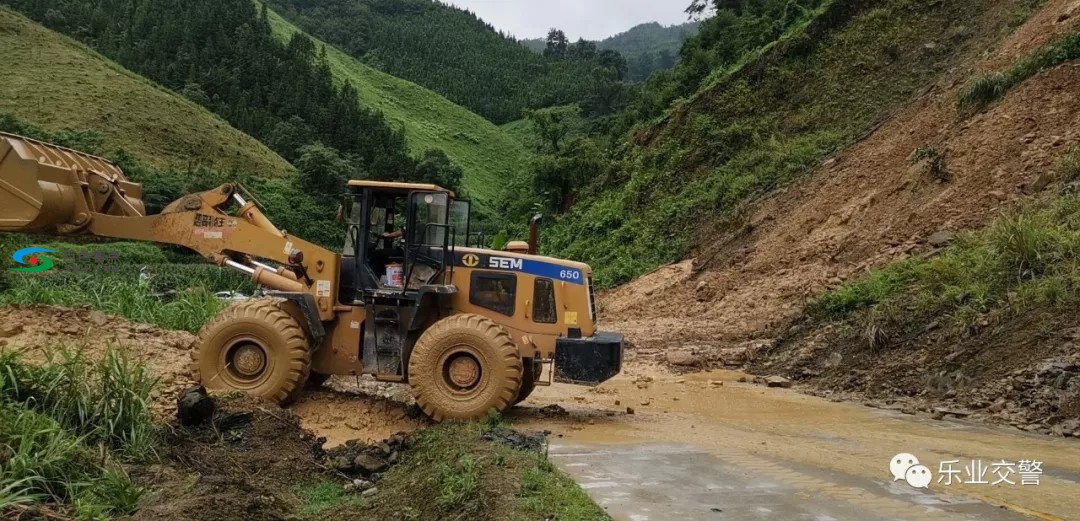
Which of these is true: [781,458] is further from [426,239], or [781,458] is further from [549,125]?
[549,125]

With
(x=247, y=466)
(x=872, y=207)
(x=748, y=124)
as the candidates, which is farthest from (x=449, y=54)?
(x=247, y=466)

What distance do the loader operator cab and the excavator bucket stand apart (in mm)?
2536

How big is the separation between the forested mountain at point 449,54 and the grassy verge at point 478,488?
98661 millimetres

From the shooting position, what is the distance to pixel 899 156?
64.7 ft

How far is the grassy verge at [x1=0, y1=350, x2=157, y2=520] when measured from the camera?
5.18 meters

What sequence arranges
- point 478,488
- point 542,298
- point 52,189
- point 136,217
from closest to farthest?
point 478,488 → point 52,189 → point 136,217 → point 542,298

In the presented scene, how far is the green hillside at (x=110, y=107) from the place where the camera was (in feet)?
176

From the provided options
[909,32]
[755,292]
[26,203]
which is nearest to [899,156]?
[755,292]

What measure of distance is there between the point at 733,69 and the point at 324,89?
63.1 m

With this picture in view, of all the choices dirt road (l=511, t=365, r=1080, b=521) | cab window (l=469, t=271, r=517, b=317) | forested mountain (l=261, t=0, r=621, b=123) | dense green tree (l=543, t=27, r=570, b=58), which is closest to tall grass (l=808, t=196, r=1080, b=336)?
dirt road (l=511, t=365, r=1080, b=521)

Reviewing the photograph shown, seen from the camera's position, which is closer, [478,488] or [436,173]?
[478,488]

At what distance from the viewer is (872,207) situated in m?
18.5

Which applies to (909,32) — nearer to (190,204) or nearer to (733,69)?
(733,69)

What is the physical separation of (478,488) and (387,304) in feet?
15.2
